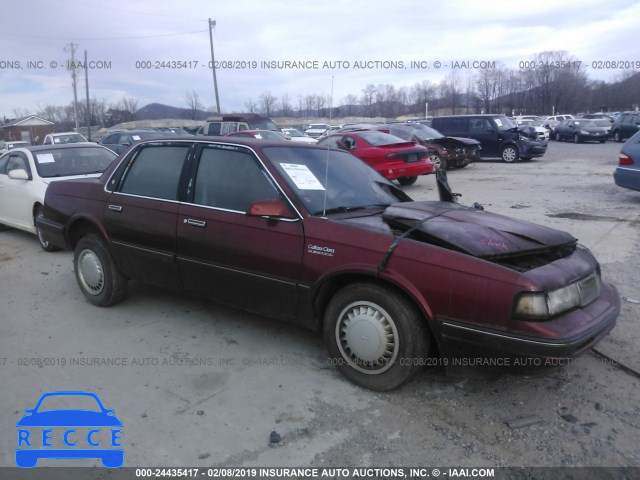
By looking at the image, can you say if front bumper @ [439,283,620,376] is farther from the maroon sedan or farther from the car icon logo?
the car icon logo

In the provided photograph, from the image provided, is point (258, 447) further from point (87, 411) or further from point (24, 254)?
point (24, 254)

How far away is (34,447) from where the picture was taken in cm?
288

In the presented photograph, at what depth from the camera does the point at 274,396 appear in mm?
3328

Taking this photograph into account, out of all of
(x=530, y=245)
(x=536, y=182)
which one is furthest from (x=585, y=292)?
(x=536, y=182)

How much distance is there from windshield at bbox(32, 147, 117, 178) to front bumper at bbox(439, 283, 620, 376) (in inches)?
262

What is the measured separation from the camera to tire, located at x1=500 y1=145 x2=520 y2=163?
18.4 meters

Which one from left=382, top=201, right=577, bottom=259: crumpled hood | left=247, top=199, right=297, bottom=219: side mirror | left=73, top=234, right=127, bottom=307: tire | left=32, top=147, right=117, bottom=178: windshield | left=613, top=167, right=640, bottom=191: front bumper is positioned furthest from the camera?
left=613, top=167, right=640, bottom=191: front bumper

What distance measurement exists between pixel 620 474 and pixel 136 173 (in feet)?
13.9

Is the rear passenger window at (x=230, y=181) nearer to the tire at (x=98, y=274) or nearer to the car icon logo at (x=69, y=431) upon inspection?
the tire at (x=98, y=274)

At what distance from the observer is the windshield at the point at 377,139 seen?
12.2 m

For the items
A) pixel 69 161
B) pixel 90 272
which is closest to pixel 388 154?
pixel 69 161

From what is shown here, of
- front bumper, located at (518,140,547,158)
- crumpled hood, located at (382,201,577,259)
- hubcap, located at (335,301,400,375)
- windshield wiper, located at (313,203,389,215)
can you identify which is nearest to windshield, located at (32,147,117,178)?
windshield wiper, located at (313,203,389,215)

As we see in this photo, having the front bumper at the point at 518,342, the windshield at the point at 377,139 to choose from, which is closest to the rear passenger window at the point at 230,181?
the front bumper at the point at 518,342

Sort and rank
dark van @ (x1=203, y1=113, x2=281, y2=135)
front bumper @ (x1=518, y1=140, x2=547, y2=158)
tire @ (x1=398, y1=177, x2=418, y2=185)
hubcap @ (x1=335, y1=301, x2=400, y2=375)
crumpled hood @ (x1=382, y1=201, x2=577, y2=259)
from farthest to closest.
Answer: dark van @ (x1=203, y1=113, x2=281, y2=135) → front bumper @ (x1=518, y1=140, x2=547, y2=158) → tire @ (x1=398, y1=177, x2=418, y2=185) → hubcap @ (x1=335, y1=301, x2=400, y2=375) → crumpled hood @ (x1=382, y1=201, x2=577, y2=259)
